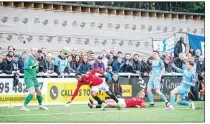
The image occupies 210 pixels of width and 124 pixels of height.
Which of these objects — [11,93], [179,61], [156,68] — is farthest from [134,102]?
[11,93]

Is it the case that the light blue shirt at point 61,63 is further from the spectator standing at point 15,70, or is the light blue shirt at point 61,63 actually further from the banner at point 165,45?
the banner at point 165,45

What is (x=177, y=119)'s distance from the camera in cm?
1248

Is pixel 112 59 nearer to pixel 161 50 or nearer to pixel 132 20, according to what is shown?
pixel 161 50

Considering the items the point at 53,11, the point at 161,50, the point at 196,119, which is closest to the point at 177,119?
the point at 196,119

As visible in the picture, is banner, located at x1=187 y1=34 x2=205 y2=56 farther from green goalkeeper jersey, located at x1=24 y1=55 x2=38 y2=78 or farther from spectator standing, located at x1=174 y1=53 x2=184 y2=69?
green goalkeeper jersey, located at x1=24 y1=55 x2=38 y2=78

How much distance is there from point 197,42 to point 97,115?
6.71m

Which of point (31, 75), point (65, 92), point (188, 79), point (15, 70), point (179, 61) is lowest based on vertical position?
point (65, 92)

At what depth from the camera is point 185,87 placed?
14.7 metres

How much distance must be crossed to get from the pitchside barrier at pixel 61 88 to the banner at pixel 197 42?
4.63 ft

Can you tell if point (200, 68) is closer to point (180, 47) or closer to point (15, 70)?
point (180, 47)

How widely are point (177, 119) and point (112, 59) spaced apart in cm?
374

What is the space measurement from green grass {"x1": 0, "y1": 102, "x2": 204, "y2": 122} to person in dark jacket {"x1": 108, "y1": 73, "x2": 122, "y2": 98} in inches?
56.9

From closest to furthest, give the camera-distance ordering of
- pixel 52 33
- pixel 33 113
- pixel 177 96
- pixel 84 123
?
pixel 84 123 → pixel 33 113 → pixel 177 96 → pixel 52 33

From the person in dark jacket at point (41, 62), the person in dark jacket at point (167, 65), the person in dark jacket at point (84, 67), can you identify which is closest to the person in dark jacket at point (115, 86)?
the person in dark jacket at point (84, 67)
